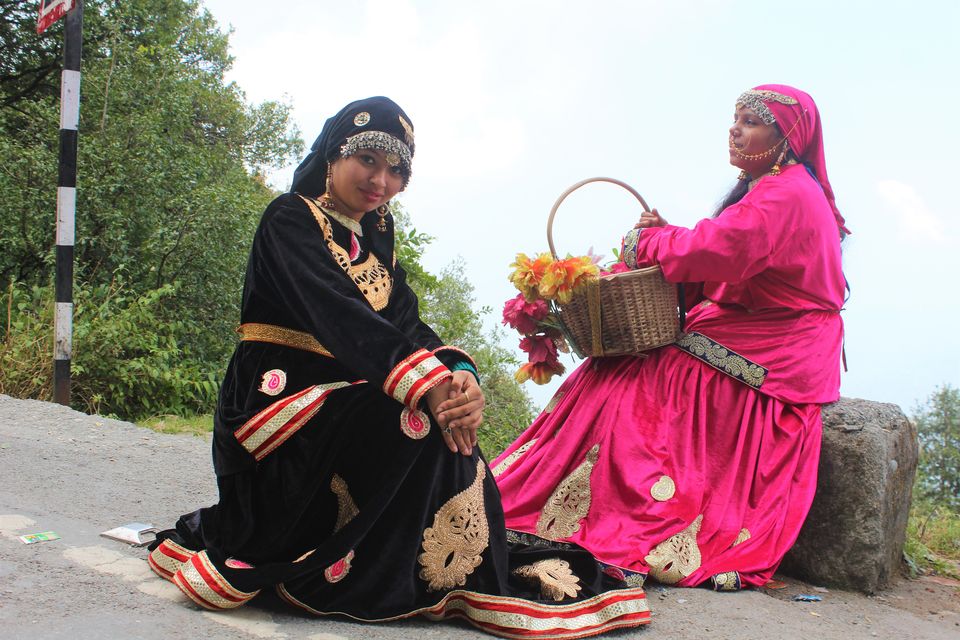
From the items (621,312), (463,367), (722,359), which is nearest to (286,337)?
(463,367)

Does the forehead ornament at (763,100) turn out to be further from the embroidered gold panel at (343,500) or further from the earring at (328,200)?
the embroidered gold panel at (343,500)

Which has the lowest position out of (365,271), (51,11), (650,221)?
(365,271)

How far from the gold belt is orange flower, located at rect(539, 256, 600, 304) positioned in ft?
4.15

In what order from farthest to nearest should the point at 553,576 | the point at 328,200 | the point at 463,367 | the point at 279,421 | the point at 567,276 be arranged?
the point at 567,276 < the point at 328,200 < the point at 553,576 < the point at 463,367 < the point at 279,421

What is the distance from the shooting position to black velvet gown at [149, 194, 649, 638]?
7.83 ft

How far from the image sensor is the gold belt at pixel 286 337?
2568 mm

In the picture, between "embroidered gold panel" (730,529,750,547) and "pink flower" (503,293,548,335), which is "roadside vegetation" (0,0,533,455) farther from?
"embroidered gold panel" (730,529,750,547)

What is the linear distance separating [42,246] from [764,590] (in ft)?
23.3

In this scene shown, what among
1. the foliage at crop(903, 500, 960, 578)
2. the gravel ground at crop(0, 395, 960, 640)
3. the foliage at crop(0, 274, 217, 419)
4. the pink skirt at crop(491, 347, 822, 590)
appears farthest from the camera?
the foliage at crop(0, 274, 217, 419)

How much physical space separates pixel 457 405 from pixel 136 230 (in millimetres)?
6425

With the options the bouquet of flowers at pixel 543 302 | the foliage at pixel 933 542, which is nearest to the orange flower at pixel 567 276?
the bouquet of flowers at pixel 543 302

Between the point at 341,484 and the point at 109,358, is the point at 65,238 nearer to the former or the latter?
the point at 109,358

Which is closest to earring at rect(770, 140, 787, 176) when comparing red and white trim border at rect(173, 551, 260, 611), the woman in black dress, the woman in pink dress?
the woman in pink dress

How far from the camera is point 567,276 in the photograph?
350 cm
